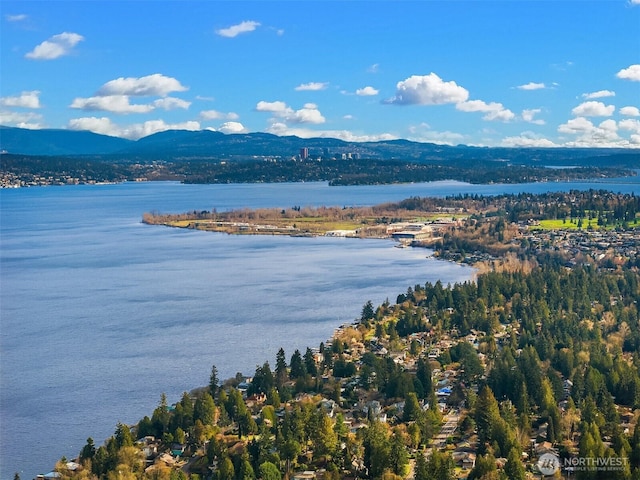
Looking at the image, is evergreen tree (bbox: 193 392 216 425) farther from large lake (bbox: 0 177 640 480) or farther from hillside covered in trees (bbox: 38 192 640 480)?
large lake (bbox: 0 177 640 480)

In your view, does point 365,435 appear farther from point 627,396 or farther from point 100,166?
point 100,166

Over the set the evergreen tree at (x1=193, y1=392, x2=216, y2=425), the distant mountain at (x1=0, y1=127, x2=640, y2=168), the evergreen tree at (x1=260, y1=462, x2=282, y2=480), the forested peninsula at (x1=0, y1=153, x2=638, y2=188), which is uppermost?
the distant mountain at (x1=0, y1=127, x2=640, y2=168)

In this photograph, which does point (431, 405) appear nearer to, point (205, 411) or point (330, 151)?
point (205, 411)

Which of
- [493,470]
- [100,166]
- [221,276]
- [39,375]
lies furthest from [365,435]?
[100,166]

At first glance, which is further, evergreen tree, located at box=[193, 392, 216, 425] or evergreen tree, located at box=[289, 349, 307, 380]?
evergreen tree, located at box=[289, 349, 307, 380]

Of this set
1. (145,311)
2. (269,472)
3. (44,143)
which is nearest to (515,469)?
(269,472)

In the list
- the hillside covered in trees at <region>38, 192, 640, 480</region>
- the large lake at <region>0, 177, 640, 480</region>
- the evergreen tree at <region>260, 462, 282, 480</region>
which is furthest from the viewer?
the large lake at <region>0, 177, 640, 480</region>

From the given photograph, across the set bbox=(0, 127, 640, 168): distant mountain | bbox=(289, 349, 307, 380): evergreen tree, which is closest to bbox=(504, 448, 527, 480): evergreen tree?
bbox=(289, 349, 307, 380): evergreen tree
